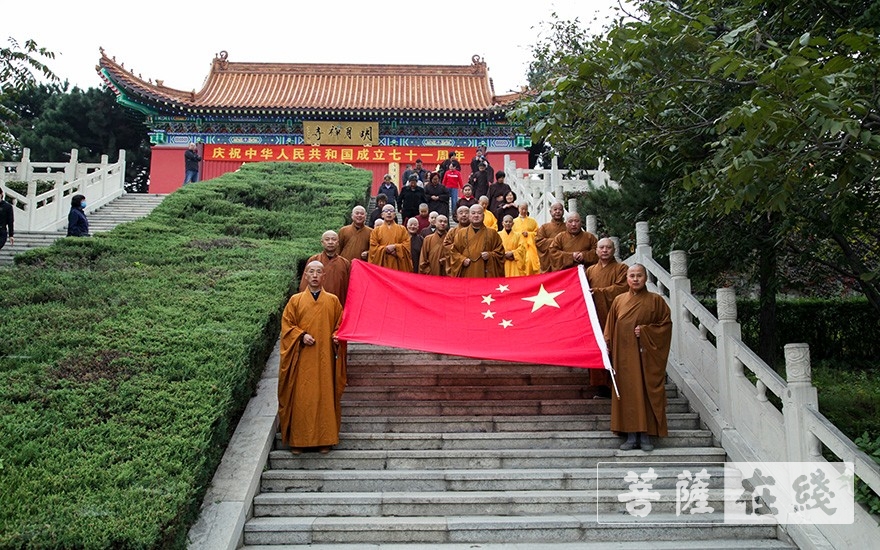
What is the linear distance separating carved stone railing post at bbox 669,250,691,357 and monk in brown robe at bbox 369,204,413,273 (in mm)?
2994

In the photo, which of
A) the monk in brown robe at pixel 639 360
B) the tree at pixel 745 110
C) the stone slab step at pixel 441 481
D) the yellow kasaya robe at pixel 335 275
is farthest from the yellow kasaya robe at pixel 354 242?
the stone slab step at pixel 441 481

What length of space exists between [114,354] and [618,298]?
437 cm

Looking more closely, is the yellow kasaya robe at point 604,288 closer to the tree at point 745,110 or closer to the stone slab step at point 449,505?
the tree at point 745,110

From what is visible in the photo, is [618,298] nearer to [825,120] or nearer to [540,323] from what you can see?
[540,323]

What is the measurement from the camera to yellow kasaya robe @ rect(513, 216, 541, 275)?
30.4ft

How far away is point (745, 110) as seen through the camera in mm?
3791

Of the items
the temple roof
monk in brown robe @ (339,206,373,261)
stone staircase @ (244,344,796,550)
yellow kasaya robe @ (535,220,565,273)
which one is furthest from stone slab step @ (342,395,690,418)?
the temple roof

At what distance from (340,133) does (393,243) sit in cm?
1480

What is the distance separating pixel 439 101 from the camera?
24.1 metres

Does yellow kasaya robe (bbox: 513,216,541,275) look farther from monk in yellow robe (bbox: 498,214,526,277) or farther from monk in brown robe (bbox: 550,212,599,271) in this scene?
monk in brown robe (bbox: 550,212,599,271)

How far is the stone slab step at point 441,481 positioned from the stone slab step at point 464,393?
1.21m

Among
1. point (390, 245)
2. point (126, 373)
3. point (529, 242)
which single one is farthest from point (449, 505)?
point (529, 242)

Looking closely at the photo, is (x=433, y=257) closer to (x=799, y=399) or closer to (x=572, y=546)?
(x=572, y=546)

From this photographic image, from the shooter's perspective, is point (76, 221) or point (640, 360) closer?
point (640, 360)
